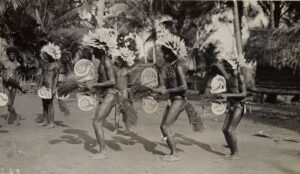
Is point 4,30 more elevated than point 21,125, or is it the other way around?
point 4,30

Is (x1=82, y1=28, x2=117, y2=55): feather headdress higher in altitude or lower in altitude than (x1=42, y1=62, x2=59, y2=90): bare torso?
higher

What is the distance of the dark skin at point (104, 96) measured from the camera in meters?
7.34

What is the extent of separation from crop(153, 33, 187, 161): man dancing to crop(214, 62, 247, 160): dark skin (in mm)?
860

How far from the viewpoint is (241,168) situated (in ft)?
23.3

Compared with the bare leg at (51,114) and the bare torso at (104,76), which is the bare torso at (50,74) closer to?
the bare leg at (51,114)

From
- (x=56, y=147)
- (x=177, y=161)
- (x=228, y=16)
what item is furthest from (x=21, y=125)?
(x=228, y=16)

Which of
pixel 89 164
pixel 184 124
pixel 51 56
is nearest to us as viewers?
pixel 89 164

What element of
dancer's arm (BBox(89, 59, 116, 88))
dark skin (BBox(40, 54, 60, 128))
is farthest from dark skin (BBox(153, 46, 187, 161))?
dark skin (BBox(40, 54, 60, 128))

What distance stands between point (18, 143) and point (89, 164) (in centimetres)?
213

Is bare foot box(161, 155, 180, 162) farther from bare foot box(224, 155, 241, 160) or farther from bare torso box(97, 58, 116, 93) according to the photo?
bare torso box(97, 58, 116, 93)

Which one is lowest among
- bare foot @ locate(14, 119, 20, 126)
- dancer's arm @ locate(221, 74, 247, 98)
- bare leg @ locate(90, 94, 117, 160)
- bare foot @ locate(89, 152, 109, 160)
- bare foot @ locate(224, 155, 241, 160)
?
bare foot @ locate(224, 155, 241, 160)

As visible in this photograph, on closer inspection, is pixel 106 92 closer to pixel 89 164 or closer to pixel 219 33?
pixel 89 164

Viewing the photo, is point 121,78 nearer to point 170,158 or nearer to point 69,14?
point 170,158

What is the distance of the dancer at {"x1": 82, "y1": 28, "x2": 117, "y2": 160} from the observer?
735 centimetres
